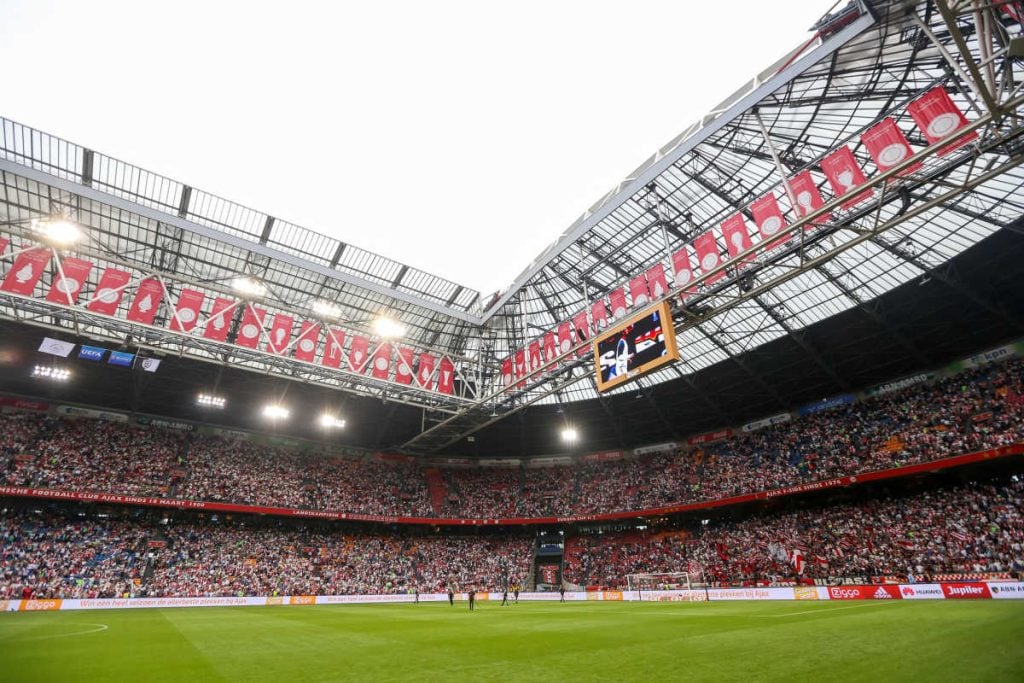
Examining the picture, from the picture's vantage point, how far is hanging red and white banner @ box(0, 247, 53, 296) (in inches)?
811

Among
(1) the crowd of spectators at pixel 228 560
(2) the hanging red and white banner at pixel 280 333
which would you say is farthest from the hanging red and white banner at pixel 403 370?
(1) the crowd of spectators at pixel 228 560

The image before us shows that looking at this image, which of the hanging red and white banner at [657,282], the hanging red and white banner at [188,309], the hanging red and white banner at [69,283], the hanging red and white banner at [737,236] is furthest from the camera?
the hanging red and white banner at [188,309]

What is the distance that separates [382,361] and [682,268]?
18.5 m

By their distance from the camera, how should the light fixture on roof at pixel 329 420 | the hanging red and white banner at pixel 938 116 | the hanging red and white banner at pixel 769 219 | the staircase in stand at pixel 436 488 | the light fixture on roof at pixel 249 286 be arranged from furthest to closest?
the staircase in stand at pixel 436 488, the light fixture on roof at pixel 329 420, the light fixture on roof at pixel 249 286, the hanging red and white banner at pixel 769 219, the hanging red and white banner at pixel 938 116

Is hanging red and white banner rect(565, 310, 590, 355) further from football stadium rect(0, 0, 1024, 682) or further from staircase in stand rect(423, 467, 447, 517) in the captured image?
staircase in stand rect(423, 467, 447, 517)

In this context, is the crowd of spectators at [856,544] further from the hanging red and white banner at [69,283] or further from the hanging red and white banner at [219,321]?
the hanging red and white banner at [69,283]

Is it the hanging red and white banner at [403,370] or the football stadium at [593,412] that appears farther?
the hanging red and white banner at [403,370]

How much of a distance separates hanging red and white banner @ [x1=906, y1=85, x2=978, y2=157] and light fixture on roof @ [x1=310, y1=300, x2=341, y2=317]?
32042 millimetres

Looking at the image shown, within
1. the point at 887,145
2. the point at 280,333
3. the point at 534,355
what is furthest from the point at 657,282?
the point at 280,333

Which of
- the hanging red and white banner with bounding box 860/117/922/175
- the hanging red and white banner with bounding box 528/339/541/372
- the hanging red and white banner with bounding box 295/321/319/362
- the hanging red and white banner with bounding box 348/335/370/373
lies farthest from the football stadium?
the hanging red and white banner with bounding box 528/339/541/372

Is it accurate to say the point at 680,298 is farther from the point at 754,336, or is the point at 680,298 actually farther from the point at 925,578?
the point at 925,578

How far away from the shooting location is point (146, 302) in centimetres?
2389

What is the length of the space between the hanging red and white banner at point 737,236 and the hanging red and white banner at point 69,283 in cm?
2910

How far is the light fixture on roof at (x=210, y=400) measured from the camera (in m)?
38.4
